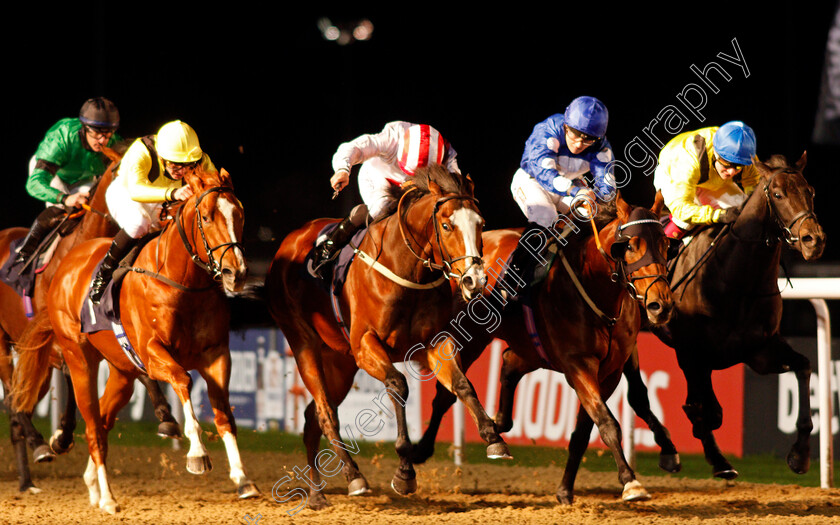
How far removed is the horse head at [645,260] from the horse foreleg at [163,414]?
2.43 meters

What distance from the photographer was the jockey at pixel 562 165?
503 centimetres

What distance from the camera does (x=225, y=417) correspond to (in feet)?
15.0

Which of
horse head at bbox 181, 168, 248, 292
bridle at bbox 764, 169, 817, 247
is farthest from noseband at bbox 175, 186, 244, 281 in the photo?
bridle at bbox 764, 169, 817, 247

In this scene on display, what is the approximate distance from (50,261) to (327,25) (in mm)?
6075

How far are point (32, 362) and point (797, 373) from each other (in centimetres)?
427

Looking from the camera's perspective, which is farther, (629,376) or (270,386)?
Result: (270,386)

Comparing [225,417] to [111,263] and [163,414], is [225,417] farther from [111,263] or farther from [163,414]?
[111,263]

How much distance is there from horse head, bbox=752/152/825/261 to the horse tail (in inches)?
160

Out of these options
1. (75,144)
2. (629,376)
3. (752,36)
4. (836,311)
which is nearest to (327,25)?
(752,36)

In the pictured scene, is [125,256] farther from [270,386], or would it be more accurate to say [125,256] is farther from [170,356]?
[270,386]

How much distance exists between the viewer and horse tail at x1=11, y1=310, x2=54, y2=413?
5848 millimetres

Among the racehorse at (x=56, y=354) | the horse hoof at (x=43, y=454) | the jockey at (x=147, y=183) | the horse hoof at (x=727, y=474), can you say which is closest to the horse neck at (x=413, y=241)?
the jockey at (x=147, y=183)

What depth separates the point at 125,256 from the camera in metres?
5.04

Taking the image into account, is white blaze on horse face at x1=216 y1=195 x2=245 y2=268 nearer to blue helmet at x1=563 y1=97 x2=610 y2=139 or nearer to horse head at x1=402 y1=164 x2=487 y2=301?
horse head at x1=402 y1=164 x2=487 y2=301
